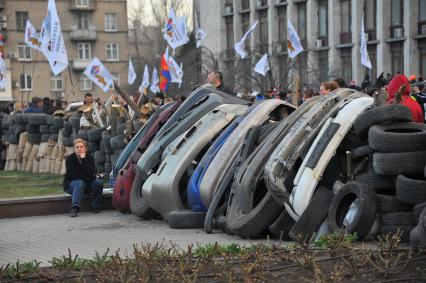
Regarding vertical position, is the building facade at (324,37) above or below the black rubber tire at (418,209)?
above

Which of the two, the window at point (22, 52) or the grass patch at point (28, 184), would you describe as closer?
the grass patch at point (28, 184)

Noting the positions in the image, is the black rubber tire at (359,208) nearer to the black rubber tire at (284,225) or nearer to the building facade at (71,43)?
the black rubber tire at (284,225)

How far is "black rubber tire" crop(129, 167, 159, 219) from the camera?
12.8 meters

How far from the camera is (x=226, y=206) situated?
1133 cm

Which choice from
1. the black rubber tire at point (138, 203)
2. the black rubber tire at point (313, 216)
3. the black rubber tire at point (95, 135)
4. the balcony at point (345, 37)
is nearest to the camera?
the black rubber tire at point (313, 216)

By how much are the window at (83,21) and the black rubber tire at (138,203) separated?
258ft

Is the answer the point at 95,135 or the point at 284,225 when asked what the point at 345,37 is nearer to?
the point at 95,135

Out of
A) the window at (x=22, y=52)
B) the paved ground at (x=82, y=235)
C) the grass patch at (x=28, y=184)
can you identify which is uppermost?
the window at (x=22, y=52)

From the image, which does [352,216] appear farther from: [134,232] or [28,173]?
[28,173]

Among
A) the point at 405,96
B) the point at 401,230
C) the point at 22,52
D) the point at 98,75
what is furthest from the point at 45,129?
the point at 22,52

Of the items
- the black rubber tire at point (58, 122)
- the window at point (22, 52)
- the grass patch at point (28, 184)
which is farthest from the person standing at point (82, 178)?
the window at point (22, 52)

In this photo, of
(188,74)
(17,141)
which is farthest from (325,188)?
(188,74)

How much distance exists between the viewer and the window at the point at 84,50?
91.0 meters

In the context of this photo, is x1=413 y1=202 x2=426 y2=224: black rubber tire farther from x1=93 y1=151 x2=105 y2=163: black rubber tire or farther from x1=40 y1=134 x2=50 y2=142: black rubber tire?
x1=40 y1=134 x2=50 y2=142: black rubber tire
